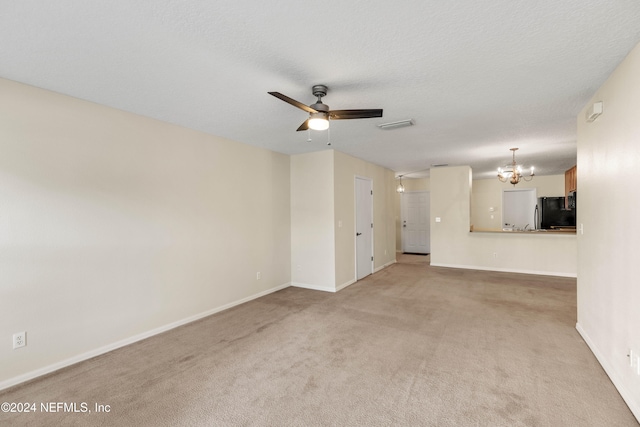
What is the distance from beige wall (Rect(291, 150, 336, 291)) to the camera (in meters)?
4.91

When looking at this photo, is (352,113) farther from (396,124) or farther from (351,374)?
(351,374)

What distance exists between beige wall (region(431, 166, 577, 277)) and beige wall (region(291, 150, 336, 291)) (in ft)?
11.1

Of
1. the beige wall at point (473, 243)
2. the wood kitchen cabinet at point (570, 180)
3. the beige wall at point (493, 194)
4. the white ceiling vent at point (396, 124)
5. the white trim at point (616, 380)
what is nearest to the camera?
the white trim at point (616, 380)

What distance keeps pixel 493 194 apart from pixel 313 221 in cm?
672

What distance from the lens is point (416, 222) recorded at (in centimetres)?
927

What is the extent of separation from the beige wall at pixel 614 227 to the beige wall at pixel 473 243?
3495 mm

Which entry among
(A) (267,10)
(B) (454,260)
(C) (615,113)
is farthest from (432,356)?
(B) (454,260)

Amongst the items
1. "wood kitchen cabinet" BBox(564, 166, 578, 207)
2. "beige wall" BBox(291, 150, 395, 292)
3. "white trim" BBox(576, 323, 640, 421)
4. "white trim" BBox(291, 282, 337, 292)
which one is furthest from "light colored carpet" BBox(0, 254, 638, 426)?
"wood kitchen cabinet" BBox(564, 166, 578, 207)

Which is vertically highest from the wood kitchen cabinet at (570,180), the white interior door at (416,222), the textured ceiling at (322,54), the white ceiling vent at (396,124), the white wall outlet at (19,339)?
the textured ceiling at (322,54)

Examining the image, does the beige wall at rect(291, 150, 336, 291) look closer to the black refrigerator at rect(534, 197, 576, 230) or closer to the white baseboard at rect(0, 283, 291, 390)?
the white baseboard at rect(0, 283, 291, 390)

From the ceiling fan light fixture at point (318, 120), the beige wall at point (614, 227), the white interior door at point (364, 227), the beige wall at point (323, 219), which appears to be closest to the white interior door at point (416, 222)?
the white interior door at point (364, 227)

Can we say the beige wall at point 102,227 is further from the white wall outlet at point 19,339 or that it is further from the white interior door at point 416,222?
the white interior door at point 416,222

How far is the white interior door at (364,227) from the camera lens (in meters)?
5.69

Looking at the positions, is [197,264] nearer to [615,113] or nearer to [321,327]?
[321,327]
